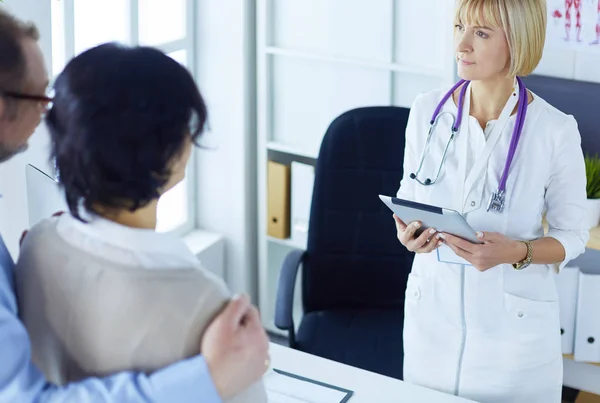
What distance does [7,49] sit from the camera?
1.14m

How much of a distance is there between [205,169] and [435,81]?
108 centimetres

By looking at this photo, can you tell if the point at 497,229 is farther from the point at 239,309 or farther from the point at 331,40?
the point at 331,40

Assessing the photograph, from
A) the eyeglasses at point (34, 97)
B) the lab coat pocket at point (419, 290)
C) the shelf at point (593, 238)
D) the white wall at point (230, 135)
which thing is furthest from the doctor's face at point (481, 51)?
the white wall at point (230, 135)

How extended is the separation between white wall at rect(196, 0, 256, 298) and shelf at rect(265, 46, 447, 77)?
0.50 ft

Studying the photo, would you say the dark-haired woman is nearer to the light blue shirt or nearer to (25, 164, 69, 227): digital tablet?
the light blue shirt

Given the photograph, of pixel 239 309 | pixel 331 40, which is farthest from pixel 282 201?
pixel 239 309

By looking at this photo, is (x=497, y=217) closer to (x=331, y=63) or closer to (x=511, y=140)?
(x=511, y=140)

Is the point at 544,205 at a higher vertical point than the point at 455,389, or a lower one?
higher

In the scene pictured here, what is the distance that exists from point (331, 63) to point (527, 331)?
62.6 inches

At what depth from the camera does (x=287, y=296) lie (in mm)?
2688

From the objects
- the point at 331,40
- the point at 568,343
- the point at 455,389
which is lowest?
the point at 568,343

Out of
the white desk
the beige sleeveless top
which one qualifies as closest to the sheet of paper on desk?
the white desk

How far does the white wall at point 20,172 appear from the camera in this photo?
266 centimetres

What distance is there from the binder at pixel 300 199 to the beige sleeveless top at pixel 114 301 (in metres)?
2.29
